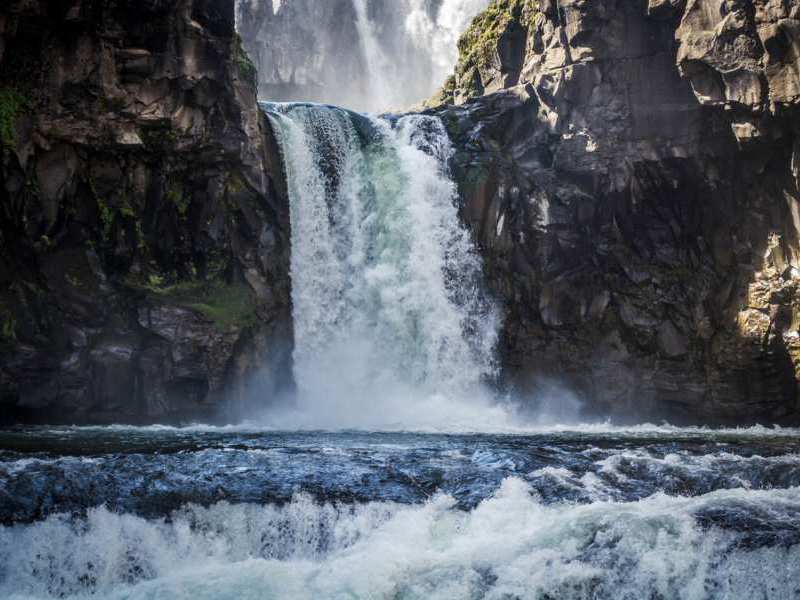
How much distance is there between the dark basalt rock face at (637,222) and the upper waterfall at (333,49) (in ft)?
88.4

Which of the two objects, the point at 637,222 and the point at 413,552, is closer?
the point at 413,552

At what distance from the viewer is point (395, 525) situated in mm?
10008

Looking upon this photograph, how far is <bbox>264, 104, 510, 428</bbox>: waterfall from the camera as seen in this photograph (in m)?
23.7

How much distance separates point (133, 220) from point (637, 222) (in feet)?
54.0

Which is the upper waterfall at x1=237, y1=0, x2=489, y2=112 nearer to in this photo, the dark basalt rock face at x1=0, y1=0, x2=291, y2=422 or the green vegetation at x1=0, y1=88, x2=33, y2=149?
the dark basalt rock face at x1=0, y1=0, x2=291, y2=422

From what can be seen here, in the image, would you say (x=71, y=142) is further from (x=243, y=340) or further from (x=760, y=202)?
(x=760, y=202)

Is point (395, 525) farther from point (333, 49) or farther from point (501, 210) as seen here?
point (333, 49)

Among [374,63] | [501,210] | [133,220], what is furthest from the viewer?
[374,63]

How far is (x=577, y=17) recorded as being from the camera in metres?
24.7

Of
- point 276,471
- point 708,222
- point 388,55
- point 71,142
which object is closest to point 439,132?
point 708,222

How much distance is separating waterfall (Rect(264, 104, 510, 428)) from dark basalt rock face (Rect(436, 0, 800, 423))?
1285mm

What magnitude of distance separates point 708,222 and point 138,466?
66.1 ft

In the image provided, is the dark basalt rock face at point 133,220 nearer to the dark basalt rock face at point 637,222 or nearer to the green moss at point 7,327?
the green moss at point 7,327

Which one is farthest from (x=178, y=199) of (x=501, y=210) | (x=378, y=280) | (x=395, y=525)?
(x=395, y=525)
